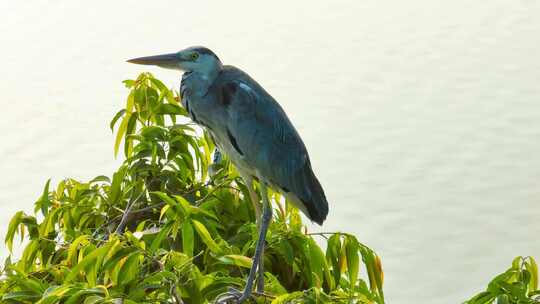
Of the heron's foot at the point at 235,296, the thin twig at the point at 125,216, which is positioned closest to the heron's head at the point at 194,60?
the thin twig at the point at 125,216

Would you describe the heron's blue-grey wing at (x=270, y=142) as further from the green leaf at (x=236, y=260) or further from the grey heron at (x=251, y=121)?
the green leaf at (x=236, y=260)

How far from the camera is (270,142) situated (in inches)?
99.4

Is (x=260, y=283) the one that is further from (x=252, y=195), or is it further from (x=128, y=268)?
(x=128, y=268)

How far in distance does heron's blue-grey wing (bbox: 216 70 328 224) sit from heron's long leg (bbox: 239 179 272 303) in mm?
72

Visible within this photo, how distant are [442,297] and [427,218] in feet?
2.11

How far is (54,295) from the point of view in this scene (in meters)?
1.96

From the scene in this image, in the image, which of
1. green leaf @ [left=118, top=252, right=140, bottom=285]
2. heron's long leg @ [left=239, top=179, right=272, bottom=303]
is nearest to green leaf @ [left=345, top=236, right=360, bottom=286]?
heron's long leg @ [left=239, top=179, right=272, bottom=303]

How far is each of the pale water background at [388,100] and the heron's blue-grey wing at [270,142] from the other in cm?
173

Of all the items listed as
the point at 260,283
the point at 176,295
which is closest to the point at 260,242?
the point at 260,283

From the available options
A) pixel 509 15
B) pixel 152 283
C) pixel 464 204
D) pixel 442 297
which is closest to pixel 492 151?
pixel 464 204

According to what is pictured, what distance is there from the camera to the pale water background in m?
4.62

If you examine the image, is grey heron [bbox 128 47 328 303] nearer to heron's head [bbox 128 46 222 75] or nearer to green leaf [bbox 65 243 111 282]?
heron's head [bbox 128 46 222 75]

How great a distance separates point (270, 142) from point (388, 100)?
348 centimetres

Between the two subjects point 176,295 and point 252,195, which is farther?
point 252,195
